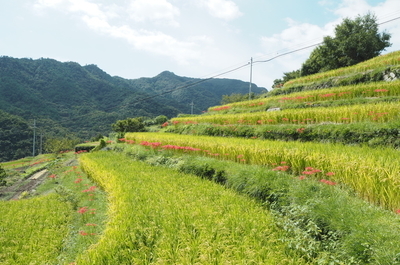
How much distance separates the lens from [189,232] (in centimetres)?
422

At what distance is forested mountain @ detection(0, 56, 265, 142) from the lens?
74.3m

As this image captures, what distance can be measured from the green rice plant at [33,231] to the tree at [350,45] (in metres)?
35.6

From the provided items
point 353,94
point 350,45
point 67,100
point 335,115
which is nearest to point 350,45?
point 350,45

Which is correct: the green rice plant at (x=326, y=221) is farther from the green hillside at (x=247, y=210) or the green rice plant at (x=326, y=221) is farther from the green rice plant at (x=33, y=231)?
the green rice plant at (x=33, y=231)

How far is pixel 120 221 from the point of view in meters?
4.95

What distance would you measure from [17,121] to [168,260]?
7080 centimetres

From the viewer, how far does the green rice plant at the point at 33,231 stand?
5.82 m

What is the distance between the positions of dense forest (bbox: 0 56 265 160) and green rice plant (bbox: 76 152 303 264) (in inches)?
1999

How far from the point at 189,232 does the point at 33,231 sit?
6.09m

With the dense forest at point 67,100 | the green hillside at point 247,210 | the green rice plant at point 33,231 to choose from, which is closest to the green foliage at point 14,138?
the dense forest at point 67,100

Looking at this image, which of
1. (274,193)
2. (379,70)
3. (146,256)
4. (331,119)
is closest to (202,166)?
(274,193)

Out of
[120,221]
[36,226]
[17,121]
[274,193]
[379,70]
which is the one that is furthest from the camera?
[17,121]

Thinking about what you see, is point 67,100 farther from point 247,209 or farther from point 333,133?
point 247,209

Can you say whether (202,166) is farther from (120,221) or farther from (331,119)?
(331,119)
